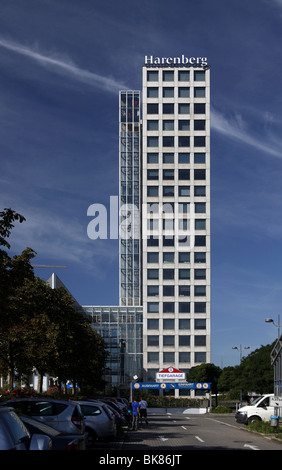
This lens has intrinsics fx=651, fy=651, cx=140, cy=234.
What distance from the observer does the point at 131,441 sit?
26656 mm

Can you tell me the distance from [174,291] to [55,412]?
298 feet

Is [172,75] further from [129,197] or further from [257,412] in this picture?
[257,412]

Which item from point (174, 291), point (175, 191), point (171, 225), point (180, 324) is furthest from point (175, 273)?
point (175, 191)

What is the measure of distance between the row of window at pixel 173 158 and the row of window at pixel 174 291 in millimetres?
21201

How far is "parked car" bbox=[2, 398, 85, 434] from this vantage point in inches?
672

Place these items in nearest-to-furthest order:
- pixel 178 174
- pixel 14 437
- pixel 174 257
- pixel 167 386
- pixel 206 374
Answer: pixel 14 437, pixel 167 386, pixel 206 374, pixel 174 257, pixel 178 174

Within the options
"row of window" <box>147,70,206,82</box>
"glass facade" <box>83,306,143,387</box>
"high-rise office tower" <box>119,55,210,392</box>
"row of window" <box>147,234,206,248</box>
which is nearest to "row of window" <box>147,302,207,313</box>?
"high-rise office tower" <box>119,55,210,392</box>

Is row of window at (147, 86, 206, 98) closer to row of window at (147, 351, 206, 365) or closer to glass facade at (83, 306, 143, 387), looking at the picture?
glass facade at (83, 306, 143, 387)

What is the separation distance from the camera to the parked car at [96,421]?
23367 mm

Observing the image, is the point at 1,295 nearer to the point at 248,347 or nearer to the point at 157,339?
the point at 248,347

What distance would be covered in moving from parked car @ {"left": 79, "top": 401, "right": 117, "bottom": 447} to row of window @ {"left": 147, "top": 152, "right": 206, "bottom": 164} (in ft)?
290

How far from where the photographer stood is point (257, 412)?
3812 centimetres

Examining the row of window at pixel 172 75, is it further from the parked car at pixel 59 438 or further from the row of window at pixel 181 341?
the parked car at pixel 59 438
